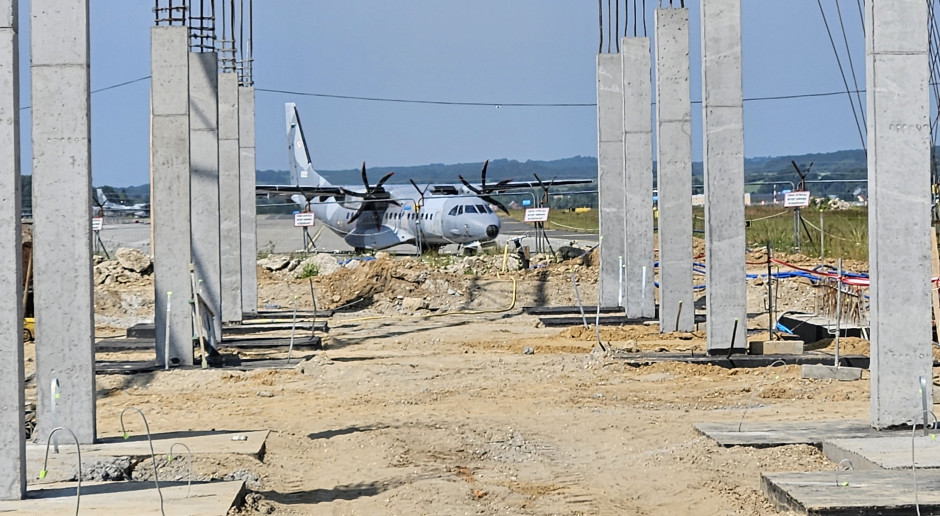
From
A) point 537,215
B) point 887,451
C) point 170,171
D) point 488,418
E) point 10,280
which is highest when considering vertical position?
point 170,171

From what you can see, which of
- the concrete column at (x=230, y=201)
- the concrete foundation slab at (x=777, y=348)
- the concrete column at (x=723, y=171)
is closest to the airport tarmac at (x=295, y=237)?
the concrete column at (x=230, y=201)

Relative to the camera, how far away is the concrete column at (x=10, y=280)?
7.03 meters

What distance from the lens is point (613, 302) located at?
22312mm

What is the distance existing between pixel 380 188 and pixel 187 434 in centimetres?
3506

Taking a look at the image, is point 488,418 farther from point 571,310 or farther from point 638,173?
point 571,310

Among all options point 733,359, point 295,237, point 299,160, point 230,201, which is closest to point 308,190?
point 299,160

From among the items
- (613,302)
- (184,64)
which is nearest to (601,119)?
(613,302)

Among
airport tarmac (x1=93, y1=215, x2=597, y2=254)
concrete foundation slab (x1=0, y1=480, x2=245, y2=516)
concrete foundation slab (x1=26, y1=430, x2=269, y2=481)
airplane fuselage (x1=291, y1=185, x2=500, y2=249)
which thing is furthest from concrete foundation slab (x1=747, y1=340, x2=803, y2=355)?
airport tarmac (x1=93, y1=215, x2=597, y2=254)

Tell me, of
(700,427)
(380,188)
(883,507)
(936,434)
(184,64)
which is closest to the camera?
(883,507)

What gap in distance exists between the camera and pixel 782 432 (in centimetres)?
936

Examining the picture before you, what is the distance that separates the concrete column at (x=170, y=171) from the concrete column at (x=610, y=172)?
9.09 metres

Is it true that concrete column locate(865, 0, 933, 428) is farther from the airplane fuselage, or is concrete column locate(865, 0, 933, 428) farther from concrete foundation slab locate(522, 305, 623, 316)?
the airplane fuselage

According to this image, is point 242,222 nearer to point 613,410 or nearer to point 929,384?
point 613,410

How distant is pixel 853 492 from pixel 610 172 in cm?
1544
